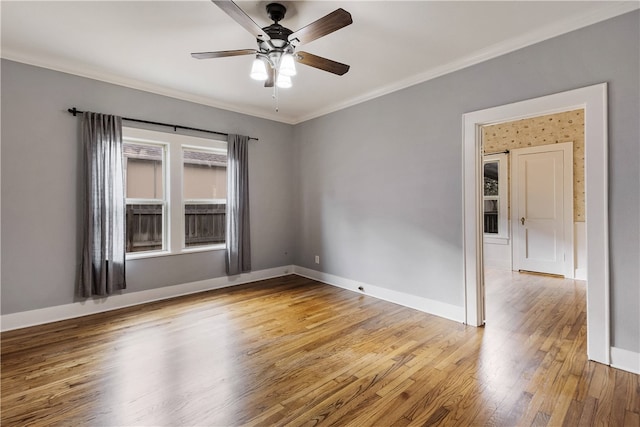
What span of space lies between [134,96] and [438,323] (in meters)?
4.42

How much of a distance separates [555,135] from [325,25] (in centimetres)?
508

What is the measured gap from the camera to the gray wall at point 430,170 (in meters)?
2.25

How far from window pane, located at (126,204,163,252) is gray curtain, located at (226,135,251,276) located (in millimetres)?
931

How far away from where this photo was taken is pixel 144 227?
3.98 meters

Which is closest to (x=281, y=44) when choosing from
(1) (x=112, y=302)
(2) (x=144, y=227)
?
(2) (x=144, y=227)

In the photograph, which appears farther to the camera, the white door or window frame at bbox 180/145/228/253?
the white door

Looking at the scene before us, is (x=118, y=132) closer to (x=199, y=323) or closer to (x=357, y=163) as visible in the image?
(x=199, y=323)

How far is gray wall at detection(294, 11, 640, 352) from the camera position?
2248 millimetres

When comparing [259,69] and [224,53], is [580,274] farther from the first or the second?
[224,53]

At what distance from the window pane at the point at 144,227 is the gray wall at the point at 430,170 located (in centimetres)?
220

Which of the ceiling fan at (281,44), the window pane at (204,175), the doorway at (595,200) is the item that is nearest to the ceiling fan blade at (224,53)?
the ceiling fan at (281,44)

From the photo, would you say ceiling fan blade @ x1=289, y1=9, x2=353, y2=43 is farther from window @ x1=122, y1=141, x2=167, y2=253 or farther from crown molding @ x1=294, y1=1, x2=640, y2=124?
window @ x1=122, y1=141, x2=167, y2=253

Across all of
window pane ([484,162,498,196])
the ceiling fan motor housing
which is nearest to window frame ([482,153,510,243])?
window pane ([484,162,498,196])

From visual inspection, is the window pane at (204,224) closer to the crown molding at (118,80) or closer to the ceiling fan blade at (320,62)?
the crown molding at (118,80)
